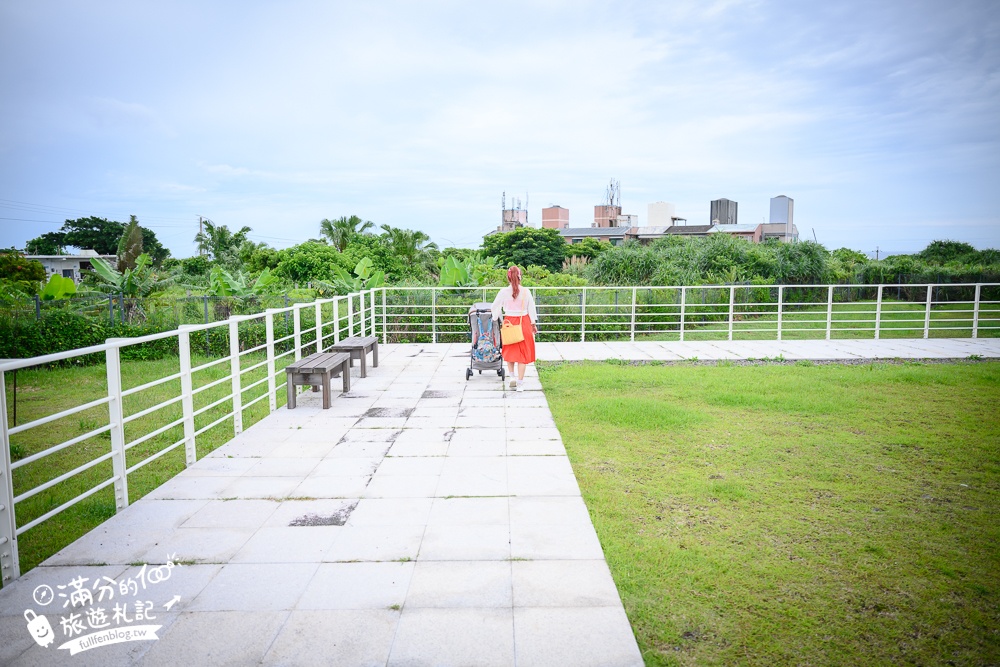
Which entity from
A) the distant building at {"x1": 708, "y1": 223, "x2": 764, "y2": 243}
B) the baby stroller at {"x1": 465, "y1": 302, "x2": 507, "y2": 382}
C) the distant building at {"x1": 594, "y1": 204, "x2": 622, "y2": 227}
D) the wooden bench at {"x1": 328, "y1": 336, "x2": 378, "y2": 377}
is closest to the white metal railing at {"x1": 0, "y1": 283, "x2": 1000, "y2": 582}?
the wooden bench at {"x1": 328, "y1": 336, "x2": 378, "y2": 377}

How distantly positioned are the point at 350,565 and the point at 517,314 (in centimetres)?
523

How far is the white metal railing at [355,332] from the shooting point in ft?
15.1

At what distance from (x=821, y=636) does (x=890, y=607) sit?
0.52 meters

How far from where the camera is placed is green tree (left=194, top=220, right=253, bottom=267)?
43.5 metres

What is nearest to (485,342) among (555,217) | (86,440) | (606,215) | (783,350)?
(86,440)

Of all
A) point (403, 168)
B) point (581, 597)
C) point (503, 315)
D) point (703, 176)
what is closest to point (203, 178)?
point (403, 168)

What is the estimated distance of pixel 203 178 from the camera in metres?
58.2

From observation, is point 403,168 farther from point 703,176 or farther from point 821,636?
point 821,636

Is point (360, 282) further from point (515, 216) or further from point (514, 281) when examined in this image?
point (515, 216)

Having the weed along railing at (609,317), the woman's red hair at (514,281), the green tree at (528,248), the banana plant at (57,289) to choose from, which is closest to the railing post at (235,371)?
the woman's red hair at (514,281)

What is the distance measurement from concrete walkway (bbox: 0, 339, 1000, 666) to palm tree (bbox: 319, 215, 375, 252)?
40094 mm

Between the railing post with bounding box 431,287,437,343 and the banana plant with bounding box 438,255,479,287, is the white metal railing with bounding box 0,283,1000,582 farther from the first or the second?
the banana plant with bounding box 438,255,479,287

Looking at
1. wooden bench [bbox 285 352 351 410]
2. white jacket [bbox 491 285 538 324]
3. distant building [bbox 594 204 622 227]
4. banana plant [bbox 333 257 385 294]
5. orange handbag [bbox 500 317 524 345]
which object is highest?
distant building [bbox 594 204 622 227]

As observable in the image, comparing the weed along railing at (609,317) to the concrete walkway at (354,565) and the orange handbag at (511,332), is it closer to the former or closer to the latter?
the orange handbag at (511,332)
